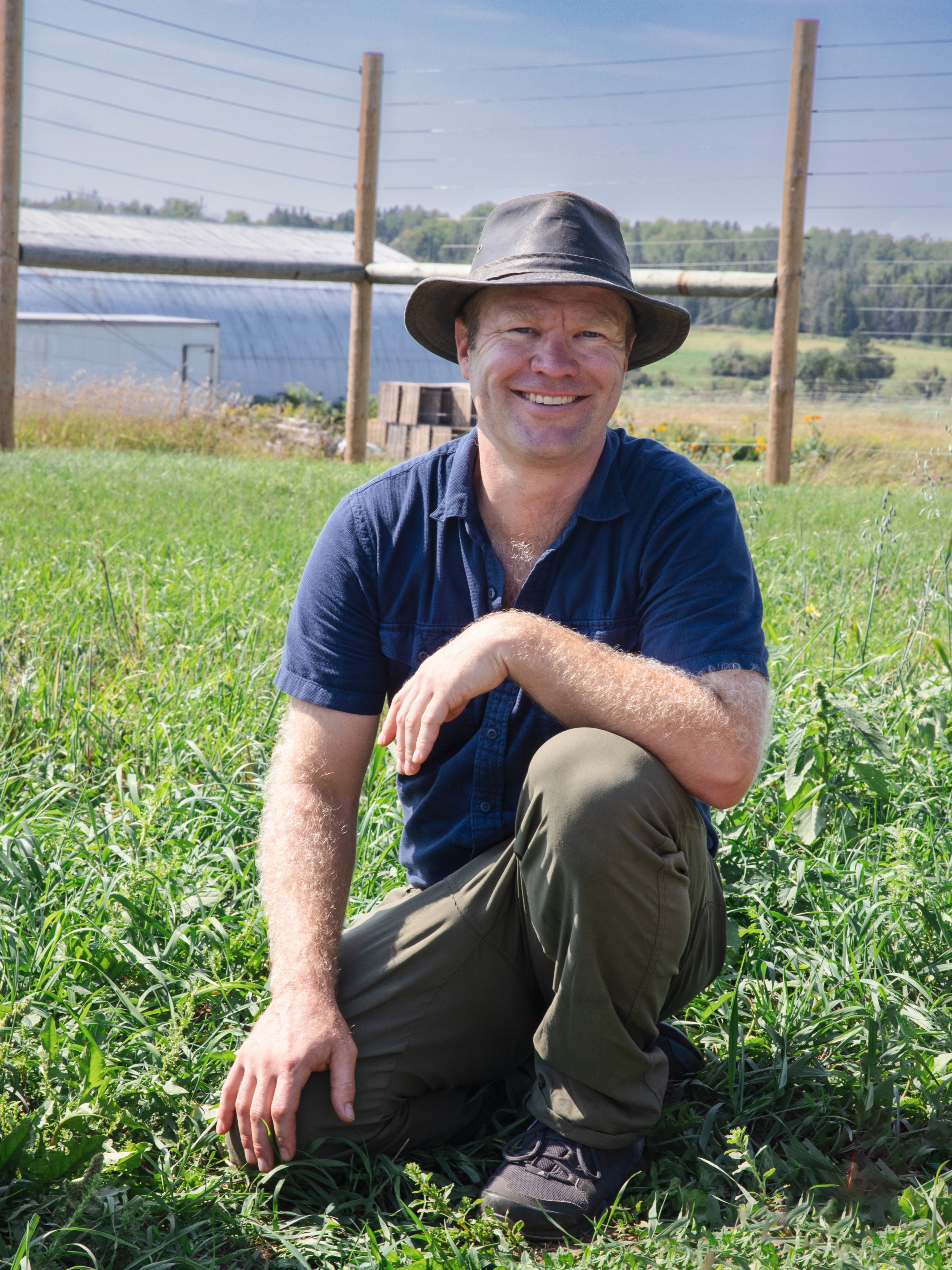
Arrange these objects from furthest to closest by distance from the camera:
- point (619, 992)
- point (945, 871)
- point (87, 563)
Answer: point (87, 563)
point (945, 871)
point (619, 992)

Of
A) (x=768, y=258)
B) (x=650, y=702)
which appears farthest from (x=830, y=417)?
(x=650, y=702)

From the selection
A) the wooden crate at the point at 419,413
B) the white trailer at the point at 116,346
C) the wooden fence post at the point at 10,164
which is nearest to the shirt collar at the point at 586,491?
the wooden fence post at the point at 10,164

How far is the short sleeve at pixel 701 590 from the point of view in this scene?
1.75m

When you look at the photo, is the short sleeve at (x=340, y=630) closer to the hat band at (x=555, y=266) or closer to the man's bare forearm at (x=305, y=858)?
the man's bare forearm at (x=305, y=858)

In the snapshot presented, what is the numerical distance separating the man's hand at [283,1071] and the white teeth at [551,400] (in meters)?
1.08

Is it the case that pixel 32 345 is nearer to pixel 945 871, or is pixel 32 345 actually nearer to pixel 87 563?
pixel 87 563

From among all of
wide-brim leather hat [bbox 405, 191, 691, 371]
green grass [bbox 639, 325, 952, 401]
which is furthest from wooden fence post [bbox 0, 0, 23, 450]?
wide-brim leather hat [bbox 405, 191, 691, 371]

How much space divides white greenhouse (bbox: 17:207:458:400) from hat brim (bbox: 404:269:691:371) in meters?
18.1

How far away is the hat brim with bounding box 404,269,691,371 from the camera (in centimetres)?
189

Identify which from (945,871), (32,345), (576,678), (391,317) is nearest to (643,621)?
(576,678)

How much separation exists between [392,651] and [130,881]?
705 millimetres

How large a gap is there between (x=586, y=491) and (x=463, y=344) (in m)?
0.48

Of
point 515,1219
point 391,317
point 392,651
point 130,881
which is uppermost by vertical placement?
point 391,317

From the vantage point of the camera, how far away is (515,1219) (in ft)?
5.05
